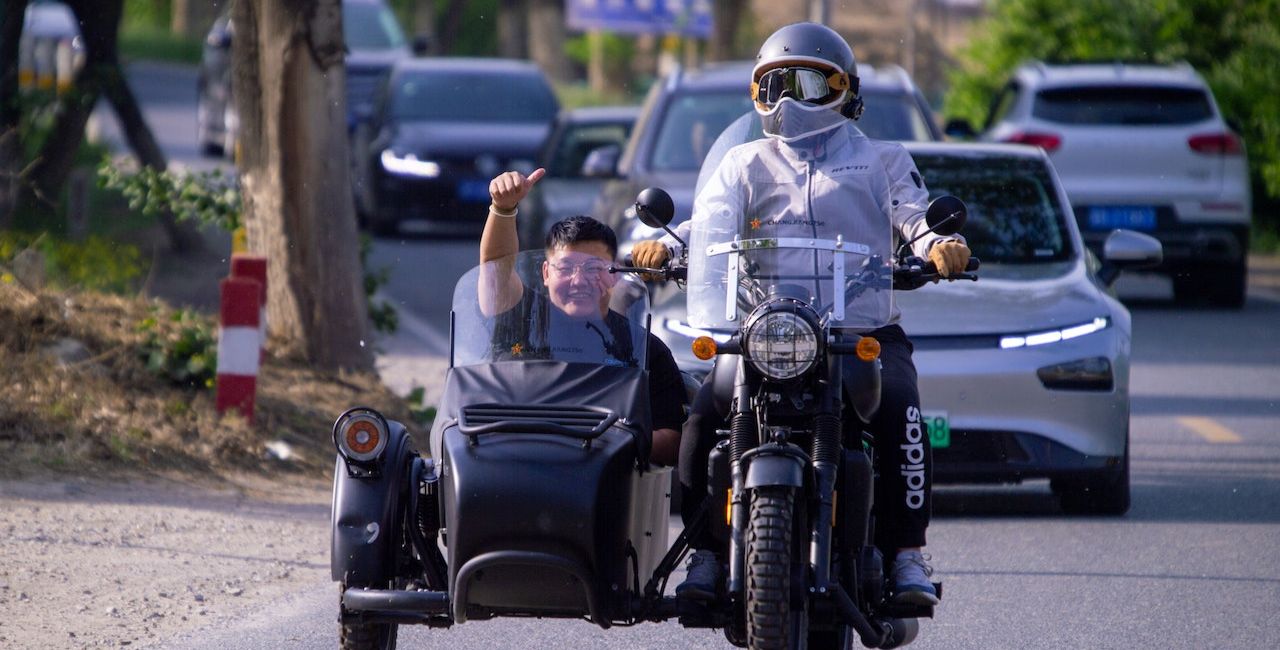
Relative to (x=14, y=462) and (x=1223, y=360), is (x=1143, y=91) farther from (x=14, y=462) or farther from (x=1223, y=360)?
(x=14, y=462)

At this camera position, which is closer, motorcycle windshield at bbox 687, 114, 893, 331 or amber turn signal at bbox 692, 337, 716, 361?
amber turn signal at bbox 692, 337, 716, 361

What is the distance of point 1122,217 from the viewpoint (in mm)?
16125

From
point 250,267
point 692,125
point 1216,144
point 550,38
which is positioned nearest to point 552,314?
point 250,267

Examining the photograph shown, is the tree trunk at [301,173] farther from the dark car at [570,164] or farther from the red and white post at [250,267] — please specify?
the dark car at [570,164]

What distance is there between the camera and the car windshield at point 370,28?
27.9 metres

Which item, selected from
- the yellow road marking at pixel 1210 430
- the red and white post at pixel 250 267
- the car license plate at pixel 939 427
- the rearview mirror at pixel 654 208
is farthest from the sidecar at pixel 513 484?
the yellow road marking at pixel 1210 430

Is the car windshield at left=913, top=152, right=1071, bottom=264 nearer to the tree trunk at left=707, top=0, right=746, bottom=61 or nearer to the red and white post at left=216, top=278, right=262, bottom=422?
the red and white post at left=216, top=278, right=262, bottom=422

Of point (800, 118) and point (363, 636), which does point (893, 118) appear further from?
point (363, 636)

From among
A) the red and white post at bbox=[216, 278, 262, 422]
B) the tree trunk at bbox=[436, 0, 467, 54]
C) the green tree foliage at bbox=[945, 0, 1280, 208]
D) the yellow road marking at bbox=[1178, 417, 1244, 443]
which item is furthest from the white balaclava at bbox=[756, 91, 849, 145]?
the tree trunk at bbox=[436, 0, 467, 54]

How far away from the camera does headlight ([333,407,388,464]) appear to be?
4.87m

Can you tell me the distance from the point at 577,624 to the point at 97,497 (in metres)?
2.39

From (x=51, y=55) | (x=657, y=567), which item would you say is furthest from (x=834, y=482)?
(x=51, y=55)

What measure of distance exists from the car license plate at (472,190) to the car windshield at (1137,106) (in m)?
5.99

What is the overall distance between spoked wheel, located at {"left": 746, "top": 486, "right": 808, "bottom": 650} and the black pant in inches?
21.0
